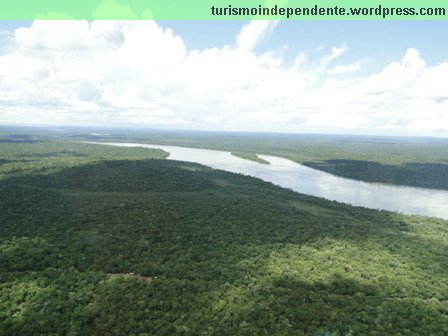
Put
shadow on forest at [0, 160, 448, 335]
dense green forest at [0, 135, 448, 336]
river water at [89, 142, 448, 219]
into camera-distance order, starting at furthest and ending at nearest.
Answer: river water at [89, 142, 448, 219]
shadow on forest at [0, 160, 448, 335]
dense green forest at [0, 135, 448, 336]

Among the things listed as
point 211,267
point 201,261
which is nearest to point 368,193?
point 201,261

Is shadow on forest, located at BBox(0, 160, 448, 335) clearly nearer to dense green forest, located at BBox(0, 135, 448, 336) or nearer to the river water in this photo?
dense green forest, located at BBox(0, 135, 448, 336)

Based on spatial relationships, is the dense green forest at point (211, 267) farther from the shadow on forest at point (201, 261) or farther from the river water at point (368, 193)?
the river water at point (368, 193)

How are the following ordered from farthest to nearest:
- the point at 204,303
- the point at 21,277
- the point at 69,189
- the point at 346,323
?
the point at 69,189 < the point at 21,277 < the point at 204,303 < the point at 346,323

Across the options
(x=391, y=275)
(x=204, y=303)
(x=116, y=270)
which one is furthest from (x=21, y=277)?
(x=391, y=275)

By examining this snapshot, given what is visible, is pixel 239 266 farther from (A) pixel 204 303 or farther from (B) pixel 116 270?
(B) pixel 116 270

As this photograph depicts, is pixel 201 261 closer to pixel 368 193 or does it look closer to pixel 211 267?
pixel 211 267

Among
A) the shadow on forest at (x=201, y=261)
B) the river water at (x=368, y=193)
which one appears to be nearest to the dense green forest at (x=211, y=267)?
the shadow on forest at (x=201, y=261)

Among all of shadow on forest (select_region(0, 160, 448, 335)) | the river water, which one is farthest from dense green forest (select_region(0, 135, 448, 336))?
the river water
